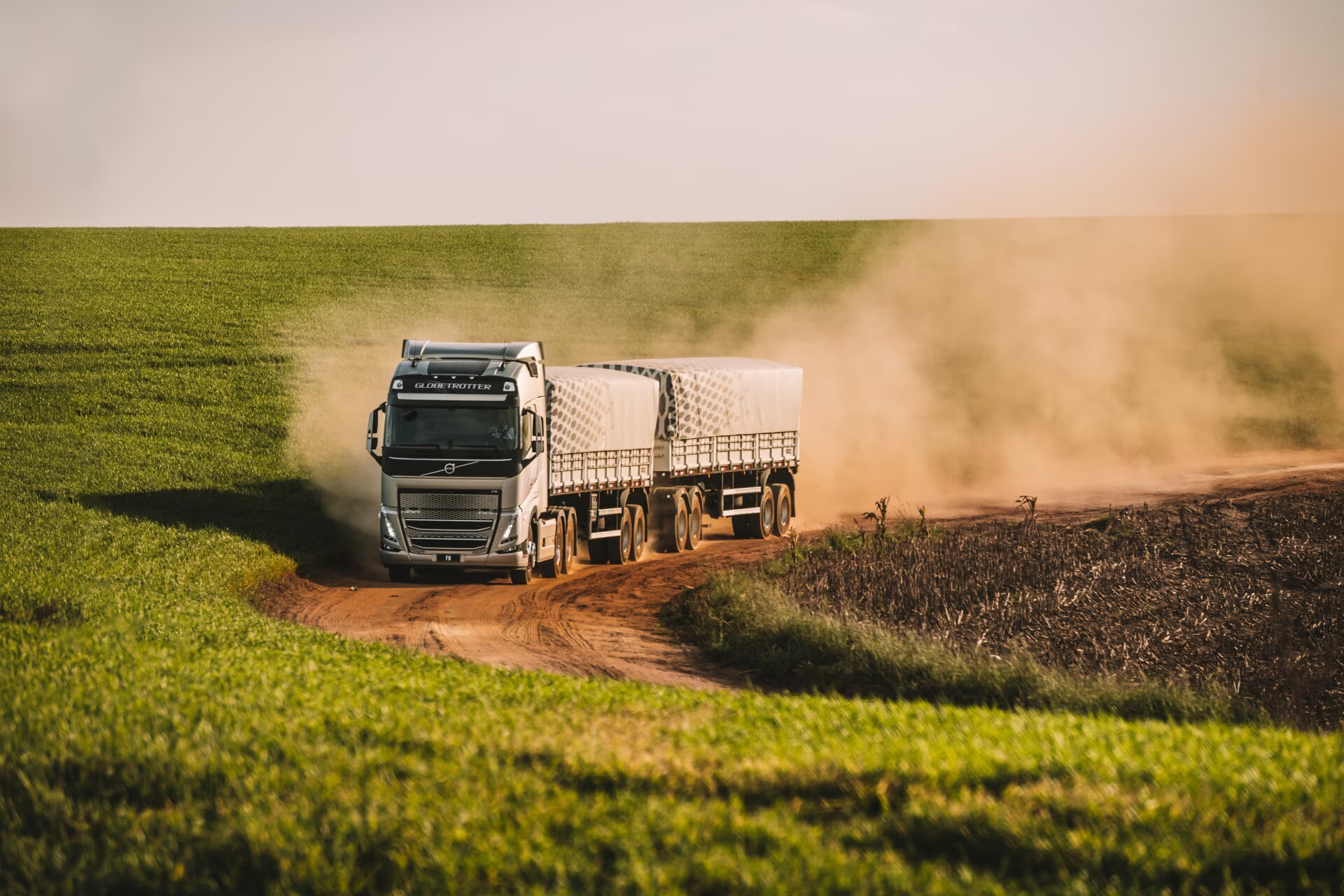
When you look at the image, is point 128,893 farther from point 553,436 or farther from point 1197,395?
point 1197,395

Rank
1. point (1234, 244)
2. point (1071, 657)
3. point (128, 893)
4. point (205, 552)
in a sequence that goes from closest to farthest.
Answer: point (128, 893)
point (1071, 657)
point (205, 552)
point (1234, 244)

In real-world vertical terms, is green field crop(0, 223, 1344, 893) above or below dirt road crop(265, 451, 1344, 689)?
above

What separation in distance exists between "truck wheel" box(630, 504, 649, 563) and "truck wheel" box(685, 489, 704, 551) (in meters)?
1.61

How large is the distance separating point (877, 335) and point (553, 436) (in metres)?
34.6

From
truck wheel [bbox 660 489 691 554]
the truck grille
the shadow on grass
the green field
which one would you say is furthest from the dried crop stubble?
the shadow on grass

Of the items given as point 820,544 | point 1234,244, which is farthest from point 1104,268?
point 820,544

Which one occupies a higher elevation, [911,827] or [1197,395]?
[1197,395]

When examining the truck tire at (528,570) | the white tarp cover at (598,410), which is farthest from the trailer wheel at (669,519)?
the truck tire at (528,570)

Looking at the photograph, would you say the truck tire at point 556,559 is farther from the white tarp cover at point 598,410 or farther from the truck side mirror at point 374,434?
the truck side mirror at point 374,434

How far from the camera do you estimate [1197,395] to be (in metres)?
52.1

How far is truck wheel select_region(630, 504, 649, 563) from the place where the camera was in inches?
1075

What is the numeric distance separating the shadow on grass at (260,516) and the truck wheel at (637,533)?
5802 millimetres

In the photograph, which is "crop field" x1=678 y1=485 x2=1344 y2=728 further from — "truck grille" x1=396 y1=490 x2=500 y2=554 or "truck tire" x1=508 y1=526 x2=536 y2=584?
"truck grille" x1=396 y1=490 x2=500 y2=554

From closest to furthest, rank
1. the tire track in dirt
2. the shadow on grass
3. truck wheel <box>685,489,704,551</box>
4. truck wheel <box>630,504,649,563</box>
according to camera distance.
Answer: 1. the tire track in dirt
2. the shadow on grass
3. truck wheel <box>630,504,649,563</box>
4. truck wheel <box>685,489,704,551</box>
